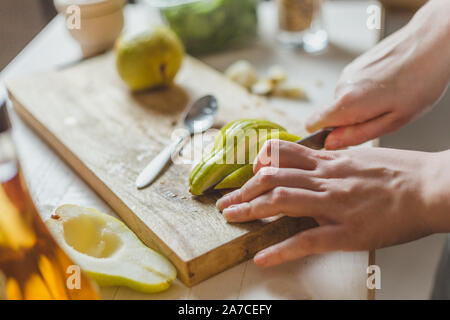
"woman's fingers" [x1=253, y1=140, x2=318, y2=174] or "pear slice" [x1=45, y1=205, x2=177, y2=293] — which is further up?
"woman's fingers" [x1=253, y1=140, x2=318, y2=174]

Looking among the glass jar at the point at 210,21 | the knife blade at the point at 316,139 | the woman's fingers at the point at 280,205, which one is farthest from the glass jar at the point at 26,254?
the glass jar at the point at 210,21

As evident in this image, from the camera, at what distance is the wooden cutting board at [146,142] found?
1.97ft

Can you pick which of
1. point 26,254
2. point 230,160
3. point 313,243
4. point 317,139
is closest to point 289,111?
point 317,139

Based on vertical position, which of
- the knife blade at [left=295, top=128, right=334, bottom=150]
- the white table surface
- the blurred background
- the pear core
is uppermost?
the knife blade at [left=295, top=128, right=334, bottom=150]

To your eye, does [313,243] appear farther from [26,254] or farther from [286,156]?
[26,254]

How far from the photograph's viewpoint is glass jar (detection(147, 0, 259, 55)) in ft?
3.70

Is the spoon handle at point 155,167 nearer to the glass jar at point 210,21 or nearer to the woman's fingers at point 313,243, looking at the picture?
the woman's fingers at point 313,243

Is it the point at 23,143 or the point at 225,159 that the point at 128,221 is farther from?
the point at 23,143

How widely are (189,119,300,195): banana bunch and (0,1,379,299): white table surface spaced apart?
117mm

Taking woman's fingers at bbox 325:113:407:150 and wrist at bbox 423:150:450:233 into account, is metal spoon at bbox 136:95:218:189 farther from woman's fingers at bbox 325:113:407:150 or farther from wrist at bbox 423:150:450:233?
wrist at bbox 423:150:450:233

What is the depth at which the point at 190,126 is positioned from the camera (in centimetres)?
85

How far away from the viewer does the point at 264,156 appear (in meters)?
0.63

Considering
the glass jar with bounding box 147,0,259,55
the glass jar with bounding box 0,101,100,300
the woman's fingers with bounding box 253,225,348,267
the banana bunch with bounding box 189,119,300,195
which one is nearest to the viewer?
the glass jar with bounding box 0,101,100,300

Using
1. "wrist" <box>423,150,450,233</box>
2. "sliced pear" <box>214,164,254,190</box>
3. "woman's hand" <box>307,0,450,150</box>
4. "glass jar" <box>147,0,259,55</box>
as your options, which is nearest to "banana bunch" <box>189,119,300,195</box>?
"sliced pear" <box>214,164,254,190</box>
